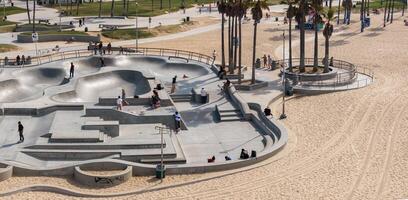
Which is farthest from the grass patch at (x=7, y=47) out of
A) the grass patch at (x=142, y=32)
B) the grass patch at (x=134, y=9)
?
the grass patch at (x=134, y=9)

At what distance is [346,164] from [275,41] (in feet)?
157

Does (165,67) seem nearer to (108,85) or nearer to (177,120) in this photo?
(108,85)

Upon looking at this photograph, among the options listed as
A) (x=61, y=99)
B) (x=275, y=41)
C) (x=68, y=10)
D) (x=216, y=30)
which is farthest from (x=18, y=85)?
(x=68, y=10)

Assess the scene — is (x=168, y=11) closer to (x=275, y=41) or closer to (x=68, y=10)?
(x=68, y=10)

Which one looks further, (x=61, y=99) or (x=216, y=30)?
(x=216, y=30)

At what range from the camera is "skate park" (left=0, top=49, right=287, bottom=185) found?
30.2 meters

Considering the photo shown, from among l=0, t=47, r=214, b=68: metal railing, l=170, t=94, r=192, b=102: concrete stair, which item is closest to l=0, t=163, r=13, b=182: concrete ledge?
l=170, t=94, r=192, b=102: concrete stair

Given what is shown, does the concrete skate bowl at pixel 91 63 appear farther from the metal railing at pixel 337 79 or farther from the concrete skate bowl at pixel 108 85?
the metal railing at pixel 337 79

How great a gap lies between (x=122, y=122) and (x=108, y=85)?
40.8ft

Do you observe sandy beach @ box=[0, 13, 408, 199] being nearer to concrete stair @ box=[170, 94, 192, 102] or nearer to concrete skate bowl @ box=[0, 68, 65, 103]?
concrete stair @ box=[170, 94, 192, 102]

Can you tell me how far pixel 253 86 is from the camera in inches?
1836

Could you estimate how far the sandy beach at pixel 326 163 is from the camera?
26828 mm

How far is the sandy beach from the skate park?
35.7 inches

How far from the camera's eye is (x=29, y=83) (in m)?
49.0
